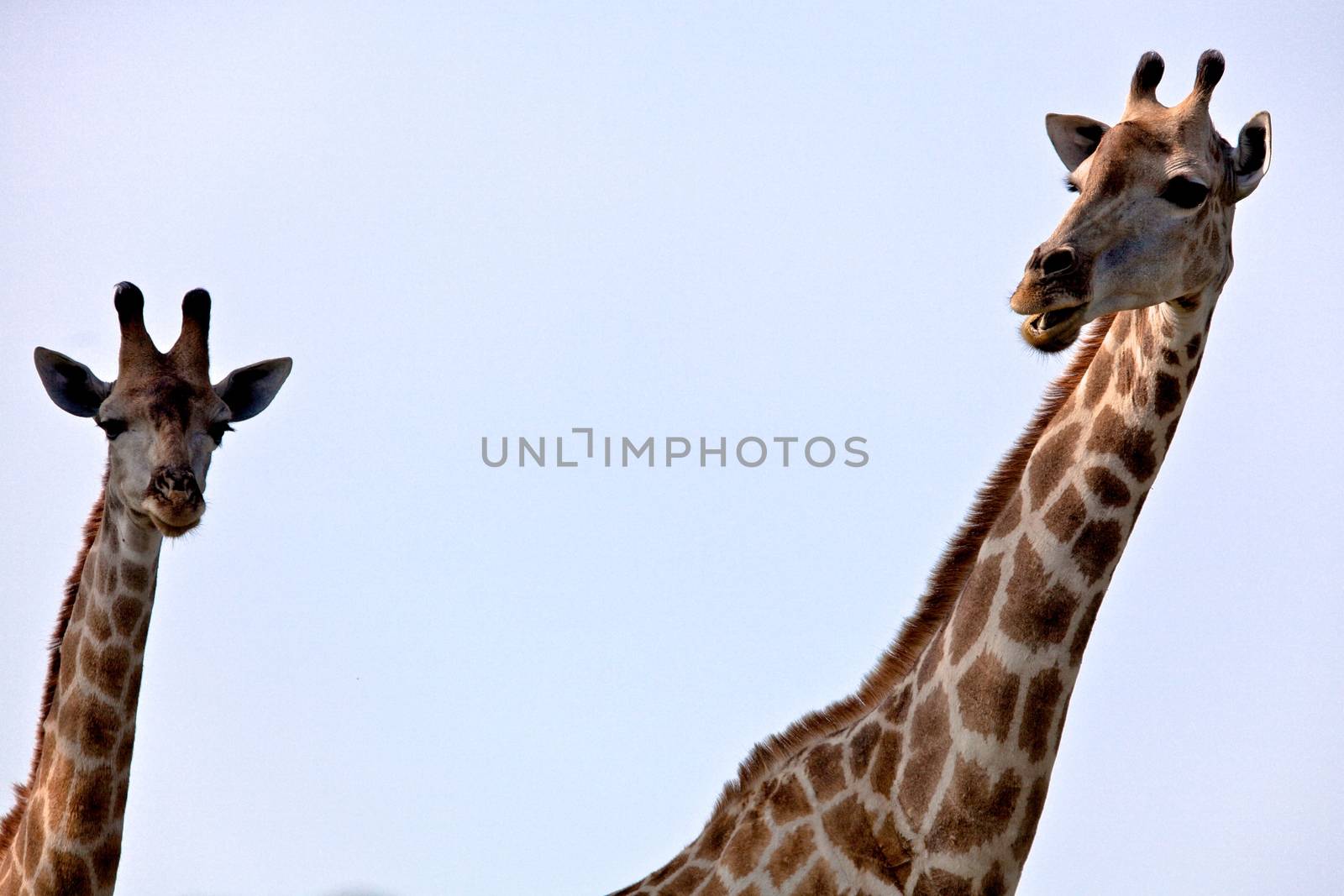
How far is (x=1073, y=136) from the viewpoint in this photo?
317 inches

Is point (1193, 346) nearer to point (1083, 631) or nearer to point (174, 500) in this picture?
point (1083, 631)

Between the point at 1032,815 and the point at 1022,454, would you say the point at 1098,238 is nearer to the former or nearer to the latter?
the point at 1022,454

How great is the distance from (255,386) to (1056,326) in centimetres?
582

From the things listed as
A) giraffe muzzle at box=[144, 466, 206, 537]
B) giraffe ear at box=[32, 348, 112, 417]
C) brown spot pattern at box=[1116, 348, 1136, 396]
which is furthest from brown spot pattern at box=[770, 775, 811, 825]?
giraffe ear at box=[32, 348, 112, 417]

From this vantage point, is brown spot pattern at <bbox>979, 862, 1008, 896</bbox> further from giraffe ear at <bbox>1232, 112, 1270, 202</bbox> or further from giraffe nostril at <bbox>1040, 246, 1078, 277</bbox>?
giraffe ear at <bbox>1232, 112, 1270, 202</bbox>

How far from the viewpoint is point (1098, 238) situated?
6.67 meters

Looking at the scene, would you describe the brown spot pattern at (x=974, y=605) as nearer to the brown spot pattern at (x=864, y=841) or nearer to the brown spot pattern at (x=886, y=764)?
the brown spot pattern at (x=886, y=764)

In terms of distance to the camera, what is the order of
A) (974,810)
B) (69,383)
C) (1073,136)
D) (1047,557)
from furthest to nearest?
(69,383)
(1073,136)
(1047,557)
(974,810)

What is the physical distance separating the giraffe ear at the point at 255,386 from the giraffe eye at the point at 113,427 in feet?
3.36

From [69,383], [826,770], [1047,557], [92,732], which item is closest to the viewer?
[1047,557]

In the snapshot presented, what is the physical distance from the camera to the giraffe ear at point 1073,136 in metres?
7.96

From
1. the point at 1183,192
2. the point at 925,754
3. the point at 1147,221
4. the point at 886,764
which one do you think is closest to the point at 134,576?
the point at 886,764

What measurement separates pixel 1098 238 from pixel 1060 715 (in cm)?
190

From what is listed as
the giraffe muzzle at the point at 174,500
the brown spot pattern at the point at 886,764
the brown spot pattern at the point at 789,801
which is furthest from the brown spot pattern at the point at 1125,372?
the giraffe muzzle at the point at 174,500
